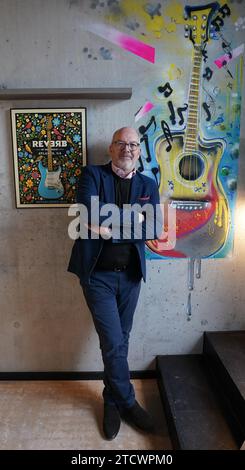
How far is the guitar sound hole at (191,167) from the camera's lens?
223cm

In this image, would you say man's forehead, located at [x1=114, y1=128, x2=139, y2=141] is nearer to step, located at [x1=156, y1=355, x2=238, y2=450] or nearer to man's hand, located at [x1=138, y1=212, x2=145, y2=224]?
man's hand, located at [x1=138, y1=212, x2=145, y2=224]

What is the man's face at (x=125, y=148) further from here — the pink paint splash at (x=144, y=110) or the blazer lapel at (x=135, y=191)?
the pink paint splash at (x=144, y=110)

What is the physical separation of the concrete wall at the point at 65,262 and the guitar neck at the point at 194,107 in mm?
296

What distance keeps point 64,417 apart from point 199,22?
103 inches

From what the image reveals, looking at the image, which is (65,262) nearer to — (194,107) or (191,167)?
(191,167)

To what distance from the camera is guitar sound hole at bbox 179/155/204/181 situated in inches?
87.9

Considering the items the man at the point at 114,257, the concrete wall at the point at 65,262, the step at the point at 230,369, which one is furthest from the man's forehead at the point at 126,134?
the step at the point at 230,369

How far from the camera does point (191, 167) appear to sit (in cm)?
224

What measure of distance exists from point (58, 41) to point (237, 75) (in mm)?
1145

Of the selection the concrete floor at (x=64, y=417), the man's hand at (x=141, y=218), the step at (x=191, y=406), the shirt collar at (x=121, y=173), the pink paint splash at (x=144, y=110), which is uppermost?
the pink paint splash at (x=144, y=110)

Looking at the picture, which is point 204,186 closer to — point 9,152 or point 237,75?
point 237,75

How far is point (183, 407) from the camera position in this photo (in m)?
1.99

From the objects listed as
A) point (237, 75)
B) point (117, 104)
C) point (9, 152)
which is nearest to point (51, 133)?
point (9, 152)

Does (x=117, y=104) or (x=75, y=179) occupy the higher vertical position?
(x=117, y=104)
